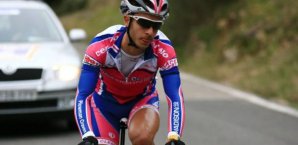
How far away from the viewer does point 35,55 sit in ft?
30.6

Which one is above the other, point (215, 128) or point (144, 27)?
point (144, 27)

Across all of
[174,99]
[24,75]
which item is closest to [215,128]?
[24,75]

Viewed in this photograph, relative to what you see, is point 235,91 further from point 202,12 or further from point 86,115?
point 86,115

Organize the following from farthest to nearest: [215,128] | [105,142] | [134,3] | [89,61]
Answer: [215,128] → [105,142] → [89,61] → [134,3]

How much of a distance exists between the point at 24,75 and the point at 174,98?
444 centimetres

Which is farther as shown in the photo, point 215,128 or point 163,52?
point 215,128

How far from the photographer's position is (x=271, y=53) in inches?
674

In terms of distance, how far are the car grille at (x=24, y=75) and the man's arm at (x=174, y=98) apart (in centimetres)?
431

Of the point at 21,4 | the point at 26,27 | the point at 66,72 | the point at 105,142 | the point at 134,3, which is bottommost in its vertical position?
the point at 66,72

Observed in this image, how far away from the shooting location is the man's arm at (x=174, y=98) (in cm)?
481

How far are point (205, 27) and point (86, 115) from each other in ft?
54.0

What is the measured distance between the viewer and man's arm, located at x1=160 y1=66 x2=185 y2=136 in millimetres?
4809

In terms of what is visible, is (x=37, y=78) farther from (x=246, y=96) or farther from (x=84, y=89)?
(x=246, y=96)

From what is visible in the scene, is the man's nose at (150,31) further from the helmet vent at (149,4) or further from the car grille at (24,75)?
the car grille at (24,75)
